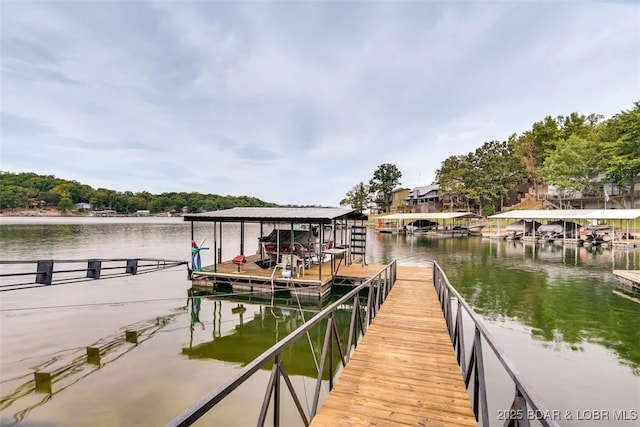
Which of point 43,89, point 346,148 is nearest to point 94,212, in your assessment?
point 43,89

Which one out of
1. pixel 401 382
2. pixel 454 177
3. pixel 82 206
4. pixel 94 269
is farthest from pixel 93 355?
pixel 82 206

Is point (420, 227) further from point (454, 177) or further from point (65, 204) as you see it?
point (65, 204)

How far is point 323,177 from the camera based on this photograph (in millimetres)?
52688

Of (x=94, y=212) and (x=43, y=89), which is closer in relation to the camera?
(x=43, y=89)

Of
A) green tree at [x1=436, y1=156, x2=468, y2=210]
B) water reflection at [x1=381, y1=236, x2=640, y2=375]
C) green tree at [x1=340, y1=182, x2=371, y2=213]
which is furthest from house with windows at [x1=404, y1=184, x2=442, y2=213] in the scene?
water reflection at [x1=381, y1=236, x2=640, y2=375]

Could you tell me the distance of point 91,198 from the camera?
10619cm

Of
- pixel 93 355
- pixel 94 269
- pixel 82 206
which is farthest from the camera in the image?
pixel 82 206

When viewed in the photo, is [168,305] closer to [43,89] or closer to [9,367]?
[9,367]

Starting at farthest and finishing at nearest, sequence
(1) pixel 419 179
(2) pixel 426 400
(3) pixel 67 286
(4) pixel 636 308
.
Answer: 1. (1) pixel 419 179
2. (3) pixel 67 286
3. (4) pixel 636 308
4. (2) pixel 426 400

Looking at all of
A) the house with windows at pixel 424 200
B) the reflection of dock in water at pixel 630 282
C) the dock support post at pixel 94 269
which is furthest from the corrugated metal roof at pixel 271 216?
the house with windows at pixel 424 200

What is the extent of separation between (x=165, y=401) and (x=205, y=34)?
27.6m

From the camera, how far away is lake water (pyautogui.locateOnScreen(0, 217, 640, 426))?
5586 millimetres

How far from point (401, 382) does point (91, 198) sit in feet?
430

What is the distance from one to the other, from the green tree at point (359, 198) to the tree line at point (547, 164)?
233mm
